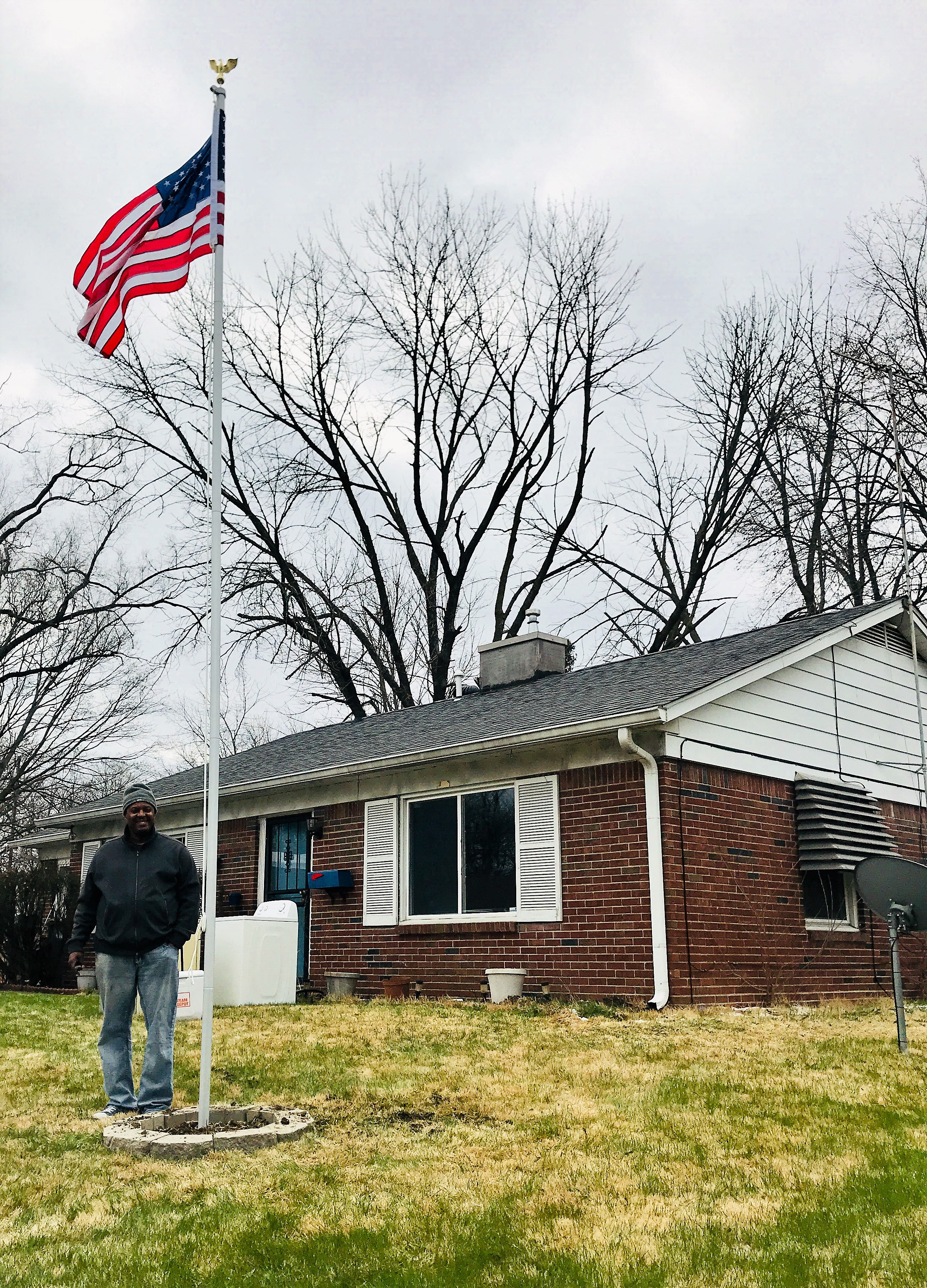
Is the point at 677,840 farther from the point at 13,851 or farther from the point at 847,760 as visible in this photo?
the point at 13,851

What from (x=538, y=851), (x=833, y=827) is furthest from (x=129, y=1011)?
(x=833, y=827)

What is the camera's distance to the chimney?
1723 centimetres

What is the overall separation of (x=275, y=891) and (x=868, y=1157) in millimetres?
11024

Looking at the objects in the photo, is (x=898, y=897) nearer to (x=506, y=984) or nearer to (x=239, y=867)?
(x=506, y=984)

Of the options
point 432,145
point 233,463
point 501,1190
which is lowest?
point 501,1190

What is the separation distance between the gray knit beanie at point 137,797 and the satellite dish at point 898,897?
4545 mm

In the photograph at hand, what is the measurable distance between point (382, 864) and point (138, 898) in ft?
23.9

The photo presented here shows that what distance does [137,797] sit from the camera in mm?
6590

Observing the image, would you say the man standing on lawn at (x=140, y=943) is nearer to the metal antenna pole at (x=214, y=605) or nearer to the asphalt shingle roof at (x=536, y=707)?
the metal antenna pole at (x=214, y=605)

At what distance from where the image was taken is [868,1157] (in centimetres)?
496

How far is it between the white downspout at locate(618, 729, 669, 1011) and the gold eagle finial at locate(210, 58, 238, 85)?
6.30m

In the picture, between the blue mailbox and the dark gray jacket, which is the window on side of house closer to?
the blue mailbox

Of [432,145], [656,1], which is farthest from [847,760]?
[432,145]

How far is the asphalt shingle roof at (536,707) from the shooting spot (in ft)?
39.0
